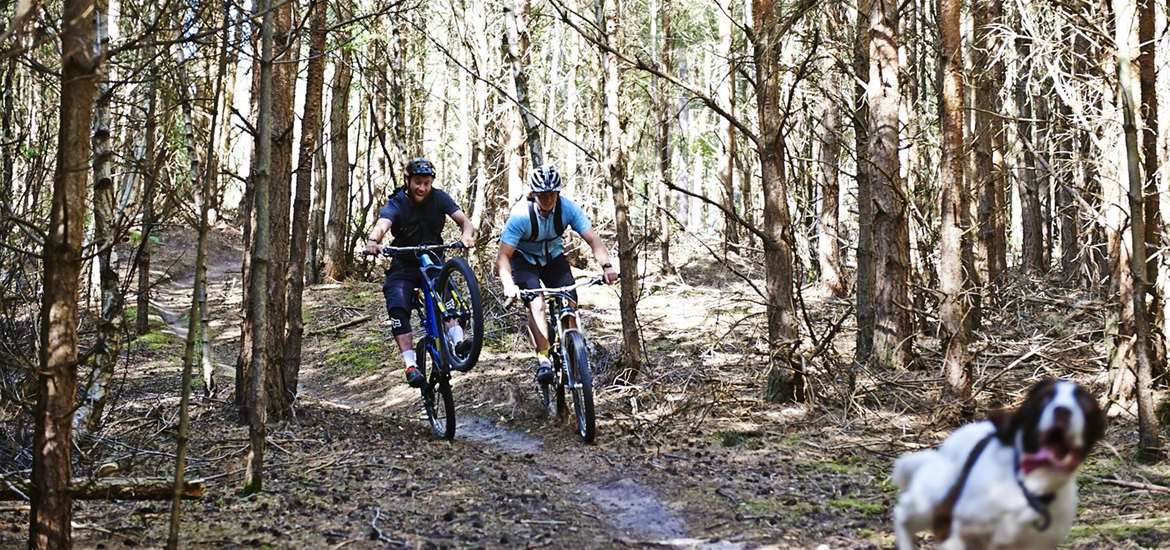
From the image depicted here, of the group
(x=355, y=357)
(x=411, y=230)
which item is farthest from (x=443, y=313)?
(x=355, y=357)

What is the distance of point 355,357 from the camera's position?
14875mm

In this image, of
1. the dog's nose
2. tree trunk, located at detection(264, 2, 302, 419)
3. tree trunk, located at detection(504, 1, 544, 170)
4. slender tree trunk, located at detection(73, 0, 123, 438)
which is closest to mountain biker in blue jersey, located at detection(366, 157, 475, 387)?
tree trunk, located at detection(264, 2, 302, 419)

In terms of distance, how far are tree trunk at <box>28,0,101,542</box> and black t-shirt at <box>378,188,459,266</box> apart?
14.3ft

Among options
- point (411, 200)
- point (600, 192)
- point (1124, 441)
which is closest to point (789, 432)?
point (1124, 441)

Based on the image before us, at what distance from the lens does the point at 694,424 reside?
8.93 metres

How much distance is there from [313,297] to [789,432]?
1350 cm

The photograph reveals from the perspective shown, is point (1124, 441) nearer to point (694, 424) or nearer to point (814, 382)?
point (814, 382)

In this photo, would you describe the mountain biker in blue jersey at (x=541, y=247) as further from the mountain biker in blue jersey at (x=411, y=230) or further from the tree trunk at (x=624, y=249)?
the tree trunk at (x=624, y=249)

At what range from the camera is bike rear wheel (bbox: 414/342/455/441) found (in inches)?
356

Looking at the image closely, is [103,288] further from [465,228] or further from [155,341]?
[155,341]

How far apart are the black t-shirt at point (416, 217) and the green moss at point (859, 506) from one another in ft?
14.3

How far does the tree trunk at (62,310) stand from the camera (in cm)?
475

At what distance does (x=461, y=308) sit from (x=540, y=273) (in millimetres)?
756

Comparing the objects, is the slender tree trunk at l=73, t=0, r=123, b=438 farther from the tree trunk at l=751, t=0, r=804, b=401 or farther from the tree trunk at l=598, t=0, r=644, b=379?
the tree trunk at l=751, t=0, r=804, b=401
